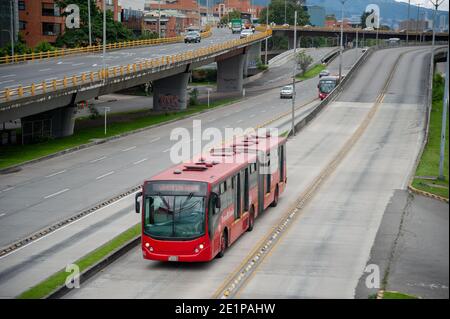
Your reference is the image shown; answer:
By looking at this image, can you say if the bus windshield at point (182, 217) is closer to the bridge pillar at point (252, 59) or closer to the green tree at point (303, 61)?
the green tree at point (303, 61)

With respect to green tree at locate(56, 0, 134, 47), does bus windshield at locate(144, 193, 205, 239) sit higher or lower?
lower

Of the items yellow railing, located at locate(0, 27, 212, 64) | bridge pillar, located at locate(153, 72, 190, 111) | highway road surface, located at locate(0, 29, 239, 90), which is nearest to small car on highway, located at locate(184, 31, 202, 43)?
yellow railing, located at locate(0, 27, 212, 64)

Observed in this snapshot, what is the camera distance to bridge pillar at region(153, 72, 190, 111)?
3312 inches

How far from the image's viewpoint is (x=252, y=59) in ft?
494

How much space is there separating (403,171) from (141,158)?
15.7 metres

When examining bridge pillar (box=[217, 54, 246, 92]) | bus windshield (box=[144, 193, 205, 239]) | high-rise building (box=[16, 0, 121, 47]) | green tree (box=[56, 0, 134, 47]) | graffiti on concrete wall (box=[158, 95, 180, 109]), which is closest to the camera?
bus windshield (box=[144, 193, 205, 239])

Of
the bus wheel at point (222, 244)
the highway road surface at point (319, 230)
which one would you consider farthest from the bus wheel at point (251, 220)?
the bus wheel at point (222, 244)

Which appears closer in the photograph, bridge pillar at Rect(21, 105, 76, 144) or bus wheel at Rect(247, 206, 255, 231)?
bus wheel at Rect(247, 206, 255, 231)

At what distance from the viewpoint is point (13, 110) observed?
52.0 m

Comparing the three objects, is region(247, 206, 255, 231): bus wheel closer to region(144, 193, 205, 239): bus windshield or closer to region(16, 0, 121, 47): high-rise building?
region(144, 193, 205, 239): bus windshield

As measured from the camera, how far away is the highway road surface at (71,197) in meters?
28.2

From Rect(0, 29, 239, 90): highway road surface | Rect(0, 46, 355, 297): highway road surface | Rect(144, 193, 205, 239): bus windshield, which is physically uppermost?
Rect(0, 29, 239, 90): highway road surface
